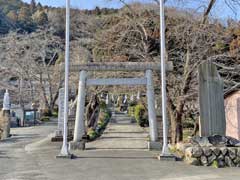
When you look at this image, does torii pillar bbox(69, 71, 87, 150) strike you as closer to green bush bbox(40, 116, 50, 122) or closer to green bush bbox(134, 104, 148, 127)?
green bush bbox(134, 104, 148, 127)

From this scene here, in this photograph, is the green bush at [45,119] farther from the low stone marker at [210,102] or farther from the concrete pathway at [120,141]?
the low stone marker at [210,102]

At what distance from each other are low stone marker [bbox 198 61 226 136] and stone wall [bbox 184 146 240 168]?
1.15m

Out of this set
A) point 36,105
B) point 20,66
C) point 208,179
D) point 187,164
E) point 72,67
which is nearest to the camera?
point 208,179

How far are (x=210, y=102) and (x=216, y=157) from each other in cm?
201

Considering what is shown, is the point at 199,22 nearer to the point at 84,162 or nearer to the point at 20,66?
the point at 84,162

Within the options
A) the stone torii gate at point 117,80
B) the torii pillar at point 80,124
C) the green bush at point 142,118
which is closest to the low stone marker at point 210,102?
the stone torii gate at point 117,80

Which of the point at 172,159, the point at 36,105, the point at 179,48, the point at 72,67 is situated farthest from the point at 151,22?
the point at 36,105

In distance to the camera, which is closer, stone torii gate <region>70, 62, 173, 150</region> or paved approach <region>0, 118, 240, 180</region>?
paved approach <region>0, 118, 240, 180</region>

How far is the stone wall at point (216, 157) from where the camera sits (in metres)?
10.1

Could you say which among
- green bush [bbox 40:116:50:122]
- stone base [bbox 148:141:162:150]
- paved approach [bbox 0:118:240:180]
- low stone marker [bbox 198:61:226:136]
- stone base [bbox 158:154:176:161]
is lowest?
paved approach [bbox 0:118:240:180]

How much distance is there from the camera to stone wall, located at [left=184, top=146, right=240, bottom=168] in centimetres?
1009

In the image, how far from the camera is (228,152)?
10156 mm

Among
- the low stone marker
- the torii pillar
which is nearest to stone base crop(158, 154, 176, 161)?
the low stone marker

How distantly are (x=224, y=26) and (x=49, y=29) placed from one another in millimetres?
32590
